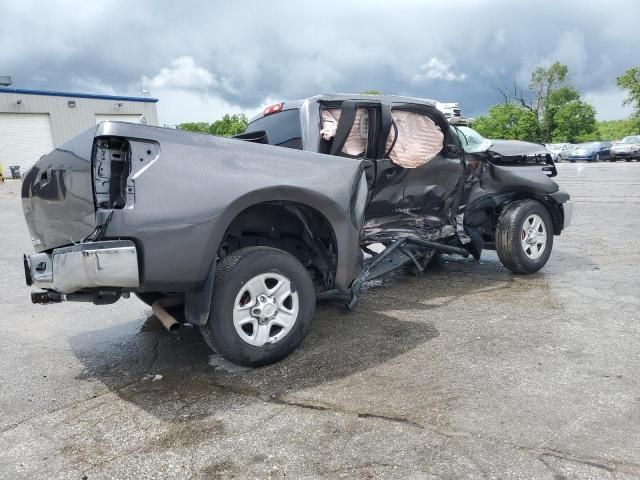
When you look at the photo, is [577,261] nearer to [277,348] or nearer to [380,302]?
[380,302]

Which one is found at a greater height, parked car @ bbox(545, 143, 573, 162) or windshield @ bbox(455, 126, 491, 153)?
windshield @ bbox(455, 126, 491, 153)

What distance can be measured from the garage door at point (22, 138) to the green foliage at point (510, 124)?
40679 millimetres

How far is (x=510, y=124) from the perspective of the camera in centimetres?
6109

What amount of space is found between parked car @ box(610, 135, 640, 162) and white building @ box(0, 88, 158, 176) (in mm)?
28448

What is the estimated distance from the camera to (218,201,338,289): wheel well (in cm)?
383

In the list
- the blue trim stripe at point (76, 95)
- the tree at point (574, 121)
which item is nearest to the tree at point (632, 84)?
the tree at point (574, 121)

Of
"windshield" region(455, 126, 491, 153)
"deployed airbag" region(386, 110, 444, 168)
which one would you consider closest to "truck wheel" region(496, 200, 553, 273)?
"windshield" region(455, 126, 491, 153)

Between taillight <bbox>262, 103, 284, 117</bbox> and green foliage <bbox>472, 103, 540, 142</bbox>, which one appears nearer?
taillight <bbox>262, 103, 284, 117</bbox>

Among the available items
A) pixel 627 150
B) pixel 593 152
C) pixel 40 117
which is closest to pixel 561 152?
pixel 593 152

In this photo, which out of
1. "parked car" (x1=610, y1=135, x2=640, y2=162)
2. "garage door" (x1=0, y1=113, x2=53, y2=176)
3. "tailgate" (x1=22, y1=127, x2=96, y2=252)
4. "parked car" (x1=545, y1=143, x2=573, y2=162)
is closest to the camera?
"tailgate" (x1=22, y1=127, x2=96, y2=252)

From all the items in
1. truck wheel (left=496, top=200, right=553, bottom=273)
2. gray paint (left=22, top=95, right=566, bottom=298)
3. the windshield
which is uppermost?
the windshield

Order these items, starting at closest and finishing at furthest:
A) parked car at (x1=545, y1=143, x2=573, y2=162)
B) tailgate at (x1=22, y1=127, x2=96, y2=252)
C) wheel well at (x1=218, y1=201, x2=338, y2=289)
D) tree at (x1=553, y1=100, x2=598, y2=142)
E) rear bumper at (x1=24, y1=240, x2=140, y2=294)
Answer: rear bumper at (x1=24, y1=240, x2=140, y2=294)
tailgate at (x1=22, y1=127, x2=96, y2=252)
wheel well at (x1=218, y1=201, x2=338, y2=289)
parked car at (x1=545, y1=143, x2=573, y2=162)
tree at (x1=553, y1=100, x2=598, y2=142)

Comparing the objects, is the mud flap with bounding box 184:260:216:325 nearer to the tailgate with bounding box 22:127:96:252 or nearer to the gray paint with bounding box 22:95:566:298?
the gray paint with bounding box 22:95:566:298

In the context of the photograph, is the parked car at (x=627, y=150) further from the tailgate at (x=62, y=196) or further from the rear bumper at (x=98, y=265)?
the rear bumper at (x=98, y=265)
